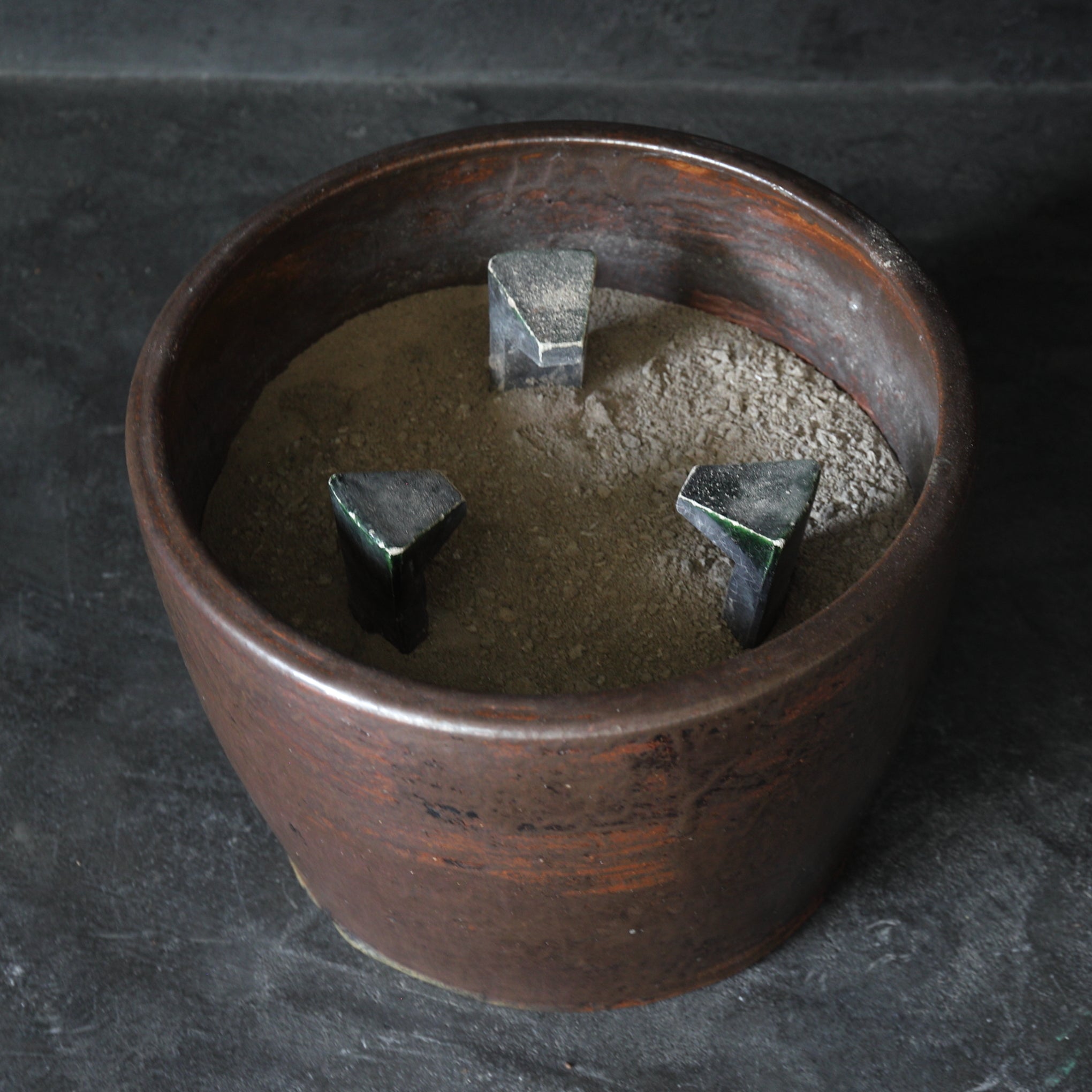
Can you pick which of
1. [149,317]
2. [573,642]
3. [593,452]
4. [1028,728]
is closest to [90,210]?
[149,317]

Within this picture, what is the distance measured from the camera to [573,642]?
1276 mm

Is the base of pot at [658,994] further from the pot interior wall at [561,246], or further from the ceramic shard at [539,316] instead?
the ceramic shard at [539,316]

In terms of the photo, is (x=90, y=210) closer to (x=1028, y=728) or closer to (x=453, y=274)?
(x=453, y=274)

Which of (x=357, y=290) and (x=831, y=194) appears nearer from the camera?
(x=831, y=194)

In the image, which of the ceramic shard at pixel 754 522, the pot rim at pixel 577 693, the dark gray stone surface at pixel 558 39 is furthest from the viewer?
the dark gray stone surface at pixel 558 39

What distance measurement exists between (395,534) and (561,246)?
571mm

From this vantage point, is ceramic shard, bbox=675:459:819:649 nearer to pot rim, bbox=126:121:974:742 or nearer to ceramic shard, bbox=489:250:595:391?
pot rim, bbox=126:121:974:742

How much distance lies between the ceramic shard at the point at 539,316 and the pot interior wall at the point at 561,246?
12cm

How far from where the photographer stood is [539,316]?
4.58 feet

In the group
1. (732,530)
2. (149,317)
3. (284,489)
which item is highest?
(732,530)

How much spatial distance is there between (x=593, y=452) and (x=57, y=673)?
2.87ft

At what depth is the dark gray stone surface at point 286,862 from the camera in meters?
1.47

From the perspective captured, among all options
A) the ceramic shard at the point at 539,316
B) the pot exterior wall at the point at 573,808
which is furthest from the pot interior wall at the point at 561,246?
the pot exterior wall at the point at 573,808

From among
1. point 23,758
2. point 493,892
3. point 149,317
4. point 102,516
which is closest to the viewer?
point 493,892
